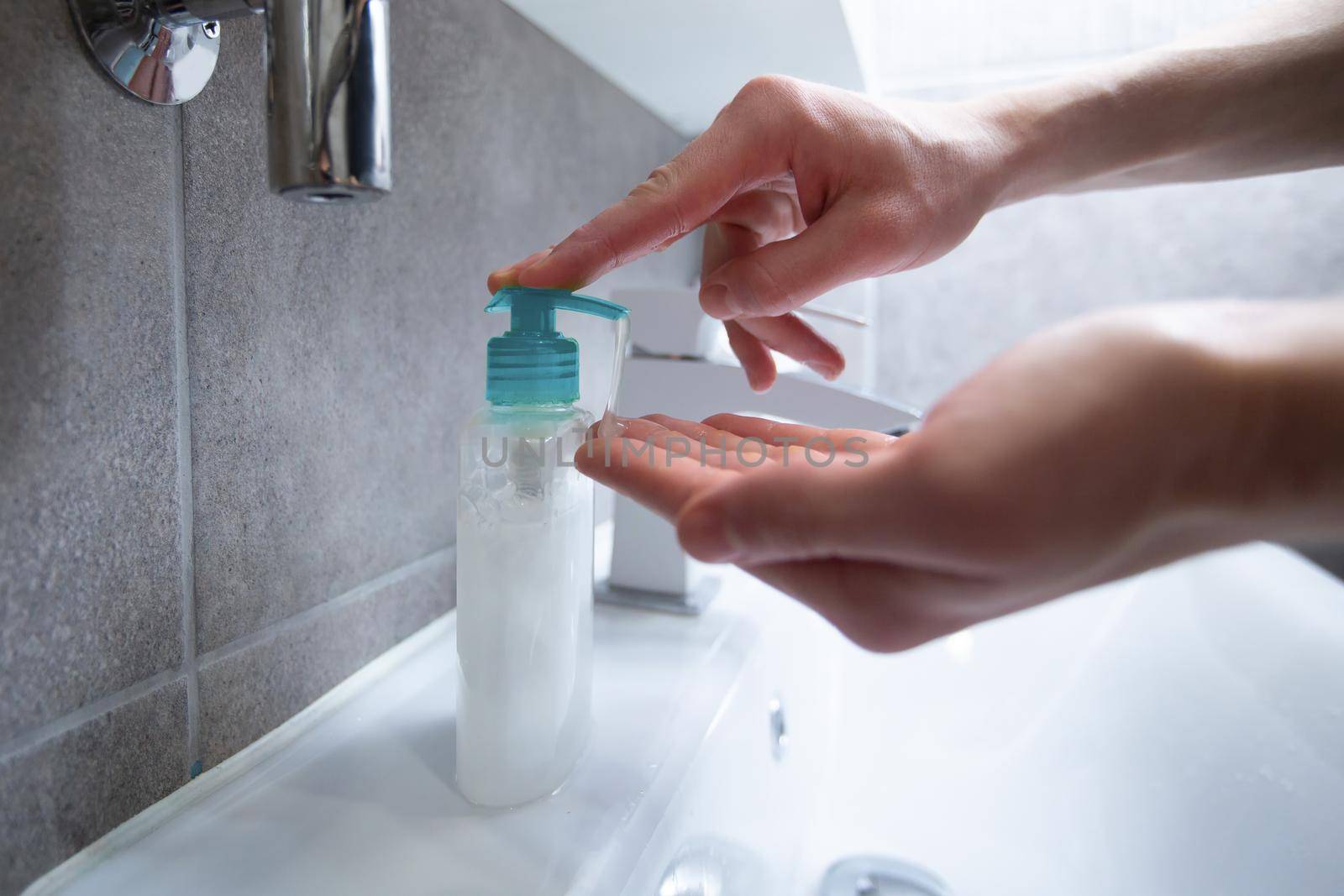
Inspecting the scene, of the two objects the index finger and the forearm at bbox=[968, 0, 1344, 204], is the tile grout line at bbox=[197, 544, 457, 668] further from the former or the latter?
the forearm at bbox=[968, 0, 1344, 204]

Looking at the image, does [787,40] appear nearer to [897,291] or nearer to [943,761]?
[943,761]

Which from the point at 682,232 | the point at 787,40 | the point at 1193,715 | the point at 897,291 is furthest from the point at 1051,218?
the point at 682,232

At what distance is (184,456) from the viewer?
1.00 feet

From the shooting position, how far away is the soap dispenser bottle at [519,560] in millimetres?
300

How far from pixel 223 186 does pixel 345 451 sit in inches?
5.5

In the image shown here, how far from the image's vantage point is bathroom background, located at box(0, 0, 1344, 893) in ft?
0.83

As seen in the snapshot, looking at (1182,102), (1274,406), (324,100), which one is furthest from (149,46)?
(1182,102)

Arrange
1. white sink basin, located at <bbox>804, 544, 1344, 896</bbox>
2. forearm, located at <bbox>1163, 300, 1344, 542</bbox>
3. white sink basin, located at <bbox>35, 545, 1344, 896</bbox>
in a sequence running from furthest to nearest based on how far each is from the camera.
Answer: white sink basin, located at <bbox>804, 544, 1344, 896</bbox> → white sink basin, located at <bbox>35, 545, 1344, 896</bbox> → forearm, located at <bbox>1163, 300, 1344, 542</bbox>

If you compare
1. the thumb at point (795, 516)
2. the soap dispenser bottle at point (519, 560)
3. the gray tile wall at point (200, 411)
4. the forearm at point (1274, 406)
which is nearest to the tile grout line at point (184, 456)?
the gray tile wall at point (200, 411)

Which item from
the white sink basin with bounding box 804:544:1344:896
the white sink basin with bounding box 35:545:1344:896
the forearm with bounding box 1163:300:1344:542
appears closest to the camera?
the forearm with bounding box 1163:300:1344:542

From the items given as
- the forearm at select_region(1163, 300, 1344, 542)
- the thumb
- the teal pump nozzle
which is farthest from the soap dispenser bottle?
the forearm at select_region(1163, 300, 1344, 542)

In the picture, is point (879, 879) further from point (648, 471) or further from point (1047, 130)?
point (1047, 130)

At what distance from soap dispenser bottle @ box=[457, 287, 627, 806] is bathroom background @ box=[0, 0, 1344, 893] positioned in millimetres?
107

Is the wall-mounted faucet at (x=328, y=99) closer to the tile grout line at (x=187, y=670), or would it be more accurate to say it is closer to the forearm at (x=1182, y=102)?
the tile grout line at (x=187, y=670)
